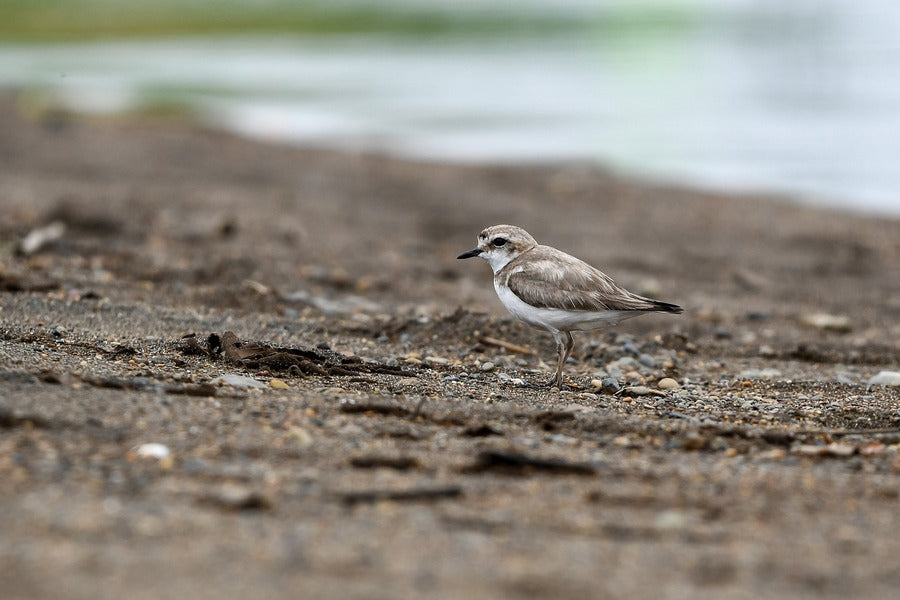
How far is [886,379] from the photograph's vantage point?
23.6 feet

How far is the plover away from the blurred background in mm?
9029

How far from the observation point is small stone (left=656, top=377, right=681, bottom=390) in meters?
6.89

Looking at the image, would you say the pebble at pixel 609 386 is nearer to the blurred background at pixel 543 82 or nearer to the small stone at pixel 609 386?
the small stone at pixel 609 386

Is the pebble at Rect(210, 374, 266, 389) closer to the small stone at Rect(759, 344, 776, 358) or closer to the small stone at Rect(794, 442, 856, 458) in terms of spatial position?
the small stone at Rect(794, 442, 856, 458)

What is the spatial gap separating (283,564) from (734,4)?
4886 centimetres

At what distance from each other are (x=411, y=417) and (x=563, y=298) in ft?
5.61

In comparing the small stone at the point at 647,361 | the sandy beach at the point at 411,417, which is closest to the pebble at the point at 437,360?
the sandy beach at the point at 411,417

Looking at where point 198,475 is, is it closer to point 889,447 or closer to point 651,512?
point 651,512

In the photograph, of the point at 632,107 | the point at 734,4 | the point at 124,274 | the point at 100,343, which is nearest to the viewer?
the point at 100,343

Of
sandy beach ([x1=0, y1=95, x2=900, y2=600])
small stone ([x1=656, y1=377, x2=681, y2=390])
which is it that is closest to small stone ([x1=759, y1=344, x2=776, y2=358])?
sandy beach ([x1=0, y1=95, x2=900, y2=600])

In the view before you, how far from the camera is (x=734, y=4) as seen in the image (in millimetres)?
49000

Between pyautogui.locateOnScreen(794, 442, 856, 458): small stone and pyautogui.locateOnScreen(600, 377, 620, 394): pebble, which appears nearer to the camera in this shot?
pyautogui.locateOnScreen(794, 442, 856, 458): small stone

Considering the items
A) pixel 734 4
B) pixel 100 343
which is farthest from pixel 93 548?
pixel 734 4

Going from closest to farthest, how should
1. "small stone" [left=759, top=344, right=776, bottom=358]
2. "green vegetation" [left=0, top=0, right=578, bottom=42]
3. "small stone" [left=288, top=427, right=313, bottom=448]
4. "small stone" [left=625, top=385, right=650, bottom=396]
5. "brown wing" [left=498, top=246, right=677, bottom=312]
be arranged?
"small stone" [left=288, top=427, right=313, bottom=448], "small stone" [left=625, top=385, right=650, bottom=396], "brown wing" [left=498, top=246, right=677, bottom=312], "small stone" [left=759, top=344, right=776, bottom=358], "green vegetation" [left=0, top=0, right=578, bottom=42]
